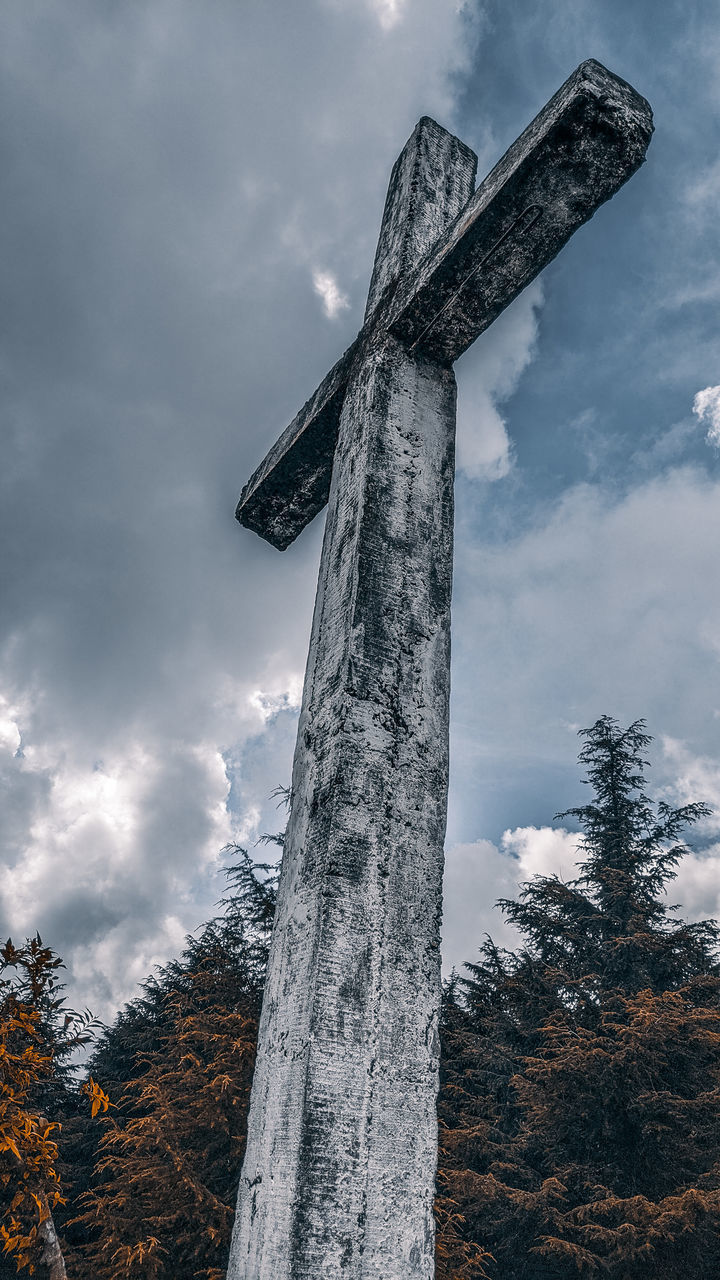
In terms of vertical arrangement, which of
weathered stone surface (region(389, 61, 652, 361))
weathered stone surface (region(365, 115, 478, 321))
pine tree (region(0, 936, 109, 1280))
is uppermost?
weathered stone surface (region(365, 115, 478, 321))

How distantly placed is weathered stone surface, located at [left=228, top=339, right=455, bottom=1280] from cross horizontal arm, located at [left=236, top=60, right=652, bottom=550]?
1.24 feet

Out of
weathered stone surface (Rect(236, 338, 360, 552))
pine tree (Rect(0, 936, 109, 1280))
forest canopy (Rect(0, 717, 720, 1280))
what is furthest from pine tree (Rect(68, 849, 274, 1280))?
weathered stone surface (Rect(236, 338, 360, 552))

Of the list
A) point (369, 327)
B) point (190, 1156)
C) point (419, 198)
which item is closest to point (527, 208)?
point (369, 327)

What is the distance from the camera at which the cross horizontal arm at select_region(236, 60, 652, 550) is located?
234 centimetres

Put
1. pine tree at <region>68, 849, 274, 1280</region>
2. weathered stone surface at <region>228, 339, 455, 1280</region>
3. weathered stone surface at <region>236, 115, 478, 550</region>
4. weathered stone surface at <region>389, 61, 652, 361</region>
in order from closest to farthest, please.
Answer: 1. weathered stone surface at <region>228, 339, 455, 1280</region>
2. weathered stone surface at <region>389, 61, 652, 361</region>
3. weathered stone surface at <region>236, 115, 478, 550</region>
4. pine tree at <region>68, 849, 274, 1280</region>

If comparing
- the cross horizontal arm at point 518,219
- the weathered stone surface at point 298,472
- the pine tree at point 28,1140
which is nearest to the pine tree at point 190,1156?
the pine tree at point 28,1140

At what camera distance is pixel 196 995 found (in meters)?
13.7

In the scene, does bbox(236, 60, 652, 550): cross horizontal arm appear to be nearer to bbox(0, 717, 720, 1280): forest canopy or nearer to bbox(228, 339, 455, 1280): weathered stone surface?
bbox(228, 339, 455, 1280): weathered stone surface

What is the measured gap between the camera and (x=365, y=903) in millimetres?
1938

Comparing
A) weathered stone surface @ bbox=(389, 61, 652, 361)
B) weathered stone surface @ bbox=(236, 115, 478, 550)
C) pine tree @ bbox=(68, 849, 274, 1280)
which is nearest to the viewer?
weathered stone surface @ bbox=(389, 61, 652, 361)

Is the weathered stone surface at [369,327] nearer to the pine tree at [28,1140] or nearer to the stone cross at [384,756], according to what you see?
the stone cross at [384,756]

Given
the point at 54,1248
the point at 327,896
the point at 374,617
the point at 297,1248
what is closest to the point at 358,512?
the point at 374,617

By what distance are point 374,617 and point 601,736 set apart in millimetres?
16960

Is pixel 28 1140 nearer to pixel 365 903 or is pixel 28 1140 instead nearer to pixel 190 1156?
pixel 365 903
